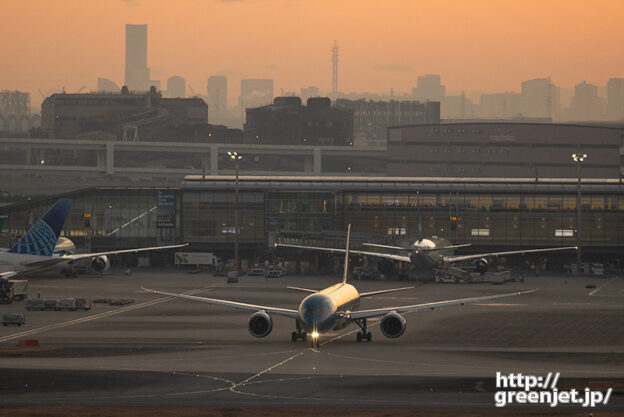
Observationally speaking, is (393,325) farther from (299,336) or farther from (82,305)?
(82,305)

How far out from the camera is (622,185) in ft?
500

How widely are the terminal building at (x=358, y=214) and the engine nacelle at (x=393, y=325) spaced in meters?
83.1

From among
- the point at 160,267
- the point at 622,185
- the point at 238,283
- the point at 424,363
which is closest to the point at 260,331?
the point at 424,363

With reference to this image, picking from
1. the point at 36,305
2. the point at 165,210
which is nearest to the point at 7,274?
the point at 36,305

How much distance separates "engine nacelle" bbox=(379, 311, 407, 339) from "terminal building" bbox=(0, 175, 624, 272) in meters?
83.1

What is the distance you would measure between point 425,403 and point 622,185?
11429cm

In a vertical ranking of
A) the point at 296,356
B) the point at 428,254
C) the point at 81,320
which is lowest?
the point at 81,320

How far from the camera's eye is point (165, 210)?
15025 cm

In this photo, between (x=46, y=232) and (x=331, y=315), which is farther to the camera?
(x=46, y=232)

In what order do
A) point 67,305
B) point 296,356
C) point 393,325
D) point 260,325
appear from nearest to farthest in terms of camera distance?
point 296,356 < point 260,325 < point 393,325 < point 67,305

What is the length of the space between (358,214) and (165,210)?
30.0 metres

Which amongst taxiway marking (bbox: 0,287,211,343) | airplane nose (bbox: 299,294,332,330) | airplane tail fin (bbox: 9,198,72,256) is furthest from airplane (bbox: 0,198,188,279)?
airplane nose (bbox: 299,294,332,330)

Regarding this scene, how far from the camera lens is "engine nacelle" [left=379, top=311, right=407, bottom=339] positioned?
219 ft

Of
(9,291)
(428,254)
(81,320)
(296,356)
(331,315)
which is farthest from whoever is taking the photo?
Answer: (428,254)
